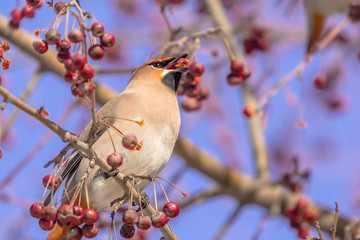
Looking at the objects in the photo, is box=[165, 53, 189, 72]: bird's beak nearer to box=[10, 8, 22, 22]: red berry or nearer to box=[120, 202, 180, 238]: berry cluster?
box=[10, 8, 22, 22]: red berry

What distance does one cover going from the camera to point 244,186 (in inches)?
167

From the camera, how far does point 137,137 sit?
2.95 metres

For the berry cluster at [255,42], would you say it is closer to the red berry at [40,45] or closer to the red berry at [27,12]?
the red berry at [27,12]

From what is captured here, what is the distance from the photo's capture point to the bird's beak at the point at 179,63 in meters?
3.25

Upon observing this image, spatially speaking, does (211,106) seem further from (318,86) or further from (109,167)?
(109,167)

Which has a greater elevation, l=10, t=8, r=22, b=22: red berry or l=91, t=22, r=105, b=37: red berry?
l=91, t=22, r=105, b=37: red berry

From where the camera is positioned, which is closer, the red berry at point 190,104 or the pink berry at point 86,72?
the pink berry at point 86,72

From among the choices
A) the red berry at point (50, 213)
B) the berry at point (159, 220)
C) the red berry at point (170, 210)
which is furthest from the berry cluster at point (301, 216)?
the red berry at point (50, 213)

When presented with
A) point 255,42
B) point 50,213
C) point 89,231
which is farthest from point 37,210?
point 255,42

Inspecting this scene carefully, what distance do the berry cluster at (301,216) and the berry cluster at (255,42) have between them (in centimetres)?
106

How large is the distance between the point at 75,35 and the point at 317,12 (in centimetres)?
268

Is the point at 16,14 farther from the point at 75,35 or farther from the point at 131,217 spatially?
the point at 131,217

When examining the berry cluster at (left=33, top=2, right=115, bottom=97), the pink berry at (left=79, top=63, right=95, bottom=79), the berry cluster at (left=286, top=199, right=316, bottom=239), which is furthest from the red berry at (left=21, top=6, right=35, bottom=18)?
the berry cluster at (left=286, top=199, right=316, bottom=239)

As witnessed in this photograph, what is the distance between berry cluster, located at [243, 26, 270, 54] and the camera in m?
4.27
